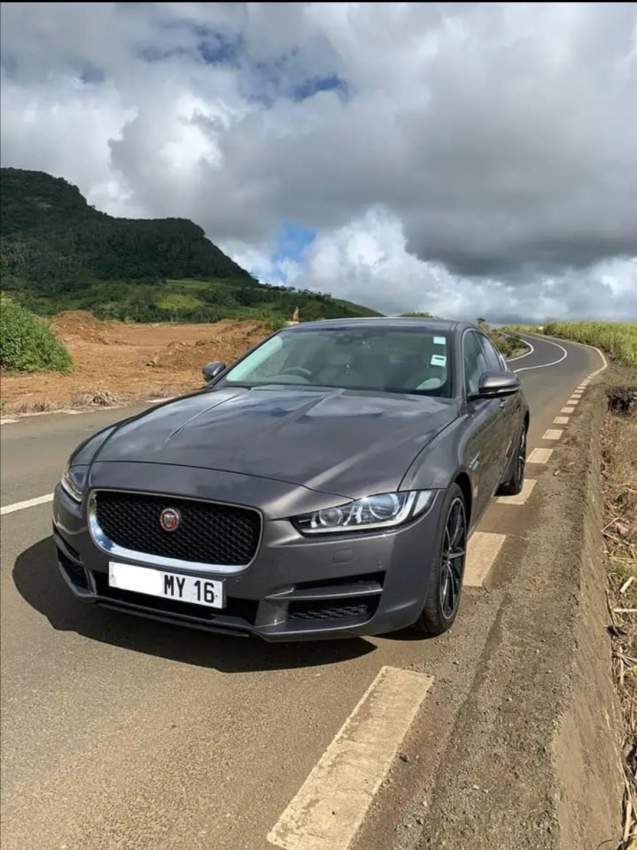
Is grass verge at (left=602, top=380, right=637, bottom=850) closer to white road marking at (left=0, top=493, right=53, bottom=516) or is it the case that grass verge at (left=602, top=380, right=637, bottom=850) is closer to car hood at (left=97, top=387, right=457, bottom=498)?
car hood at (left=97, top=387, right=457, bottom=498)

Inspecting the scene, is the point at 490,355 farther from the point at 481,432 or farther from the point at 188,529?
the point at 188,529

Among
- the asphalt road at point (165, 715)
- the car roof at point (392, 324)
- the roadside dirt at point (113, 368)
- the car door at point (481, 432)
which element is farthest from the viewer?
the roadside dirt at point (113, 368)

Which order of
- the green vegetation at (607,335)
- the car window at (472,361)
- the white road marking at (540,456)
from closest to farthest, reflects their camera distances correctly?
the car window at (472,361), the white road marking at (540,456), the green vegetation at (607,335)

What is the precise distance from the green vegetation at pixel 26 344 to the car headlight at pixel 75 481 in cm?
1592

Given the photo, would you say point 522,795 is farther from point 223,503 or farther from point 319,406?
point 319,406

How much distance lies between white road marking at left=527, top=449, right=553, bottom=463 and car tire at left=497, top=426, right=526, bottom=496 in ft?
5.13

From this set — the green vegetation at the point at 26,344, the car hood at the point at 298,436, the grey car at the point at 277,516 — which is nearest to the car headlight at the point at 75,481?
the grey car at the point at 277,516

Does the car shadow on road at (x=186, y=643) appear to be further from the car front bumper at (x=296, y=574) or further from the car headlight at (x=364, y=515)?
the car headlight at (x=364, y=515)

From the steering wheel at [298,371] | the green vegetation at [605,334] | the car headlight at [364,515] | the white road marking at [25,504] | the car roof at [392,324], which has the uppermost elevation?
the car roof at [392,324]

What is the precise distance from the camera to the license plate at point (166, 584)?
8.45 ft

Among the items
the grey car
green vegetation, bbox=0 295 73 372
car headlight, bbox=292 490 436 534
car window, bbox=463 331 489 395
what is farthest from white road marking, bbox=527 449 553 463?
green vegetation, bbox=0 295 73 372

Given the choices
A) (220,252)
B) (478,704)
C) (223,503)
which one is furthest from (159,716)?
(220,252)

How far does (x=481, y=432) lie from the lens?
12.7ft

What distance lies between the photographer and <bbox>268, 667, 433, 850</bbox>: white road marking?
6.64 feet
